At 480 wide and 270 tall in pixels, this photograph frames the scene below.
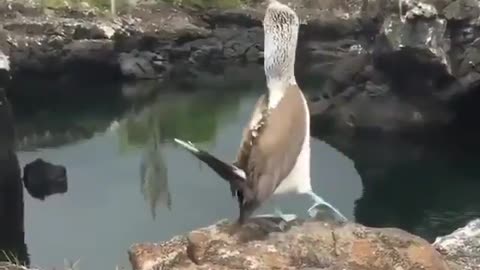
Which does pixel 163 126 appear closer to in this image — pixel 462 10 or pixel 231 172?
pixel 462 10

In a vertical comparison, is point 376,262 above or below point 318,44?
above

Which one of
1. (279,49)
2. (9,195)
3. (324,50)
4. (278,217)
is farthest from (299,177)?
(324,50)

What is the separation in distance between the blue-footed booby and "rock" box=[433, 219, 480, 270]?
541mm

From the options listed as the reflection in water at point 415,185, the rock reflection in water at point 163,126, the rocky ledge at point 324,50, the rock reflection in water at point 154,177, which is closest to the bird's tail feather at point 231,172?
the reflection in water at point 415,185

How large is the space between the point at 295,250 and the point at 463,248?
98 centimetres

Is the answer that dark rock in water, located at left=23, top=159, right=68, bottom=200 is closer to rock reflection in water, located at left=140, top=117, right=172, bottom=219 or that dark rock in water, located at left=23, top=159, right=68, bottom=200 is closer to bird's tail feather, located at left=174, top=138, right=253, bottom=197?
rock reflection in water, located at left=140, top=117, right=172, bottom=219

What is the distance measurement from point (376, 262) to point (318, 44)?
1879 cm

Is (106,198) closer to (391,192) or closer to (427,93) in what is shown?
(391,192)

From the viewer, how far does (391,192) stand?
1237cm

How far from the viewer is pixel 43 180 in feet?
38.1

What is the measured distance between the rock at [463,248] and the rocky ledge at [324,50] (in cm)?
845

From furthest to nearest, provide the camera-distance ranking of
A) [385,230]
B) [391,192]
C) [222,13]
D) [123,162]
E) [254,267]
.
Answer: [222,13]
[123,162]
[391,192]
[385,230]
[254,267]

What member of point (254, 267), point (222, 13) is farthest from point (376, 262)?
point (222, 13)

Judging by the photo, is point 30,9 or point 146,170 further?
point 30,9
